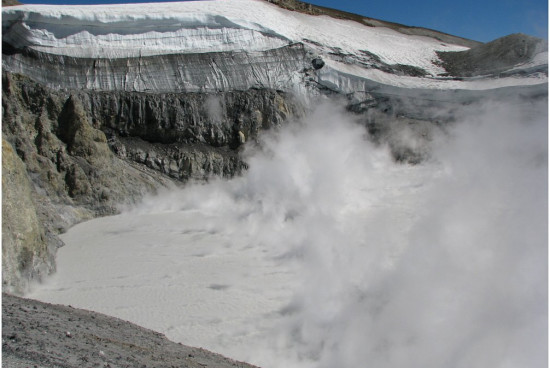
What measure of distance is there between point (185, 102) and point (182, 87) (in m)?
0.64

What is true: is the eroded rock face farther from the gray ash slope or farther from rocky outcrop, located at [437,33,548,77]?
rocky outcrop, located at [437,33,548,77]

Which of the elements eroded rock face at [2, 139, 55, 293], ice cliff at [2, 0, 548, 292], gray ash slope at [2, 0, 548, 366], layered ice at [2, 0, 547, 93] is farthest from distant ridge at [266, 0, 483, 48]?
eroded rock face at [2, 139, 55, 293]

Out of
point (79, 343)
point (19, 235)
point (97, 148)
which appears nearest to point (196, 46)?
point (97, 148)

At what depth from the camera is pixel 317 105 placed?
17625 millimetres

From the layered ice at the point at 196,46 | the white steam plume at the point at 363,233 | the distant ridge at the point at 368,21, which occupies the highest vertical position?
the distant ridge at the point at 368,21

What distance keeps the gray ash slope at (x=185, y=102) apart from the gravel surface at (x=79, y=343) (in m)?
3.19

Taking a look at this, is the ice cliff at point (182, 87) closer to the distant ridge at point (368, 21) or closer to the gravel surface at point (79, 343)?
the distant ridge at point (368, 21)

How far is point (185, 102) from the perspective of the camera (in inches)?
627

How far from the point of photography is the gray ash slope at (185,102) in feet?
40.5

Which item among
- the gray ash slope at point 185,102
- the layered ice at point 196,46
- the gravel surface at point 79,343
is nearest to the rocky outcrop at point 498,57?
the gray ash slope at point 185,102

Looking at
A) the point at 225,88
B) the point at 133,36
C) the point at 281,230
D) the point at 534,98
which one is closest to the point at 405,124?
the point at 534,98

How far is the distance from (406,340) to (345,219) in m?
6.51

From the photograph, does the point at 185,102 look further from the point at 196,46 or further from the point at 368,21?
the point at 368,21

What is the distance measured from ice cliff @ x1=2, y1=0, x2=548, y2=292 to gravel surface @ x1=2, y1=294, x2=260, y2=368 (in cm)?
585
